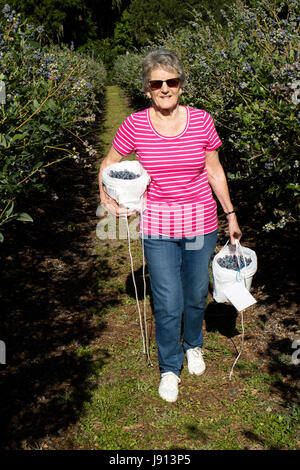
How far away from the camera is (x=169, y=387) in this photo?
323 centimetres

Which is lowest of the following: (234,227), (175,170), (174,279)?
(174,279)

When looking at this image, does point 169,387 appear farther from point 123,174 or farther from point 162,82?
point 162,82

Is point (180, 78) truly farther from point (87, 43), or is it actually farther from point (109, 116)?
point (87, 43)

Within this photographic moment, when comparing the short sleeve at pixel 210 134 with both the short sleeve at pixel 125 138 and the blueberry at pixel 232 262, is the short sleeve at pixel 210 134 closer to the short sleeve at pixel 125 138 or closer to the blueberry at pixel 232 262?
the short sleeve at pixel 125 138

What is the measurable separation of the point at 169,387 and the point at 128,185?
1.51 meters

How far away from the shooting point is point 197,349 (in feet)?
11.5

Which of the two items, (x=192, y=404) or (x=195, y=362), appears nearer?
(x=192, y=404)

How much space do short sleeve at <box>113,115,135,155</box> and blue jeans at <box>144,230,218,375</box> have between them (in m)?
0.58

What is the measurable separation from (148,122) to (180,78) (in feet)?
1.08

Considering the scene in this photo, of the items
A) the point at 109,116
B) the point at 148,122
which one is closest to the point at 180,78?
the point at 148,122

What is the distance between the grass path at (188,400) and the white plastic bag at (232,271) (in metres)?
0.69

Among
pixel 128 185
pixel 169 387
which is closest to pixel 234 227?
pixel 128 185

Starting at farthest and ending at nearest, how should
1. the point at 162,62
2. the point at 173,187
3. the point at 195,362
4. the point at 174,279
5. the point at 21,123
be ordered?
the point at 21,123 → the point at 195,362 → the point at 174,279 → the point at 173,187 → the point at 162,62

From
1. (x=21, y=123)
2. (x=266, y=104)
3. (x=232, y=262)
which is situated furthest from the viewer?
(x=21, y=123)
